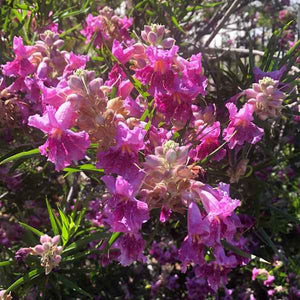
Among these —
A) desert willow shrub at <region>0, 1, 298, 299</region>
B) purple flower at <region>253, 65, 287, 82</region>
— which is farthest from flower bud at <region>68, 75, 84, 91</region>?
purple flower at <region>253, 65, 287, 82</region>

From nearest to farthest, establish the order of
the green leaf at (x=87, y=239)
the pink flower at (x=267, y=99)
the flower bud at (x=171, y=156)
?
the flower bud at (x=171, y=156)
the pink flower at (x=267, y=99)
the green leaf at (x=87, y=239)

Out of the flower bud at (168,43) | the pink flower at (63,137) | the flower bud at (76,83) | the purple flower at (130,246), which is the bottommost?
the purple flower at (130,246)

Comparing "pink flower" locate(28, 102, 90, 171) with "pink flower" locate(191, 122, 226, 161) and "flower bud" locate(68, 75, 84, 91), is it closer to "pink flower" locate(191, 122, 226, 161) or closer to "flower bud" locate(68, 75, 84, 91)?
"flower bud" locate(68, 75, 84, 91)

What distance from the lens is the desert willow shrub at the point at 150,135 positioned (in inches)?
37.1

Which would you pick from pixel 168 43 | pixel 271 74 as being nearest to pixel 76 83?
pixel 168 43

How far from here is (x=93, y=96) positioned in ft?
3.17

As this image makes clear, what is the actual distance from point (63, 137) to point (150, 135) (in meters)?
0.22

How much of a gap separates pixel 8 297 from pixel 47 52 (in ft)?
2.55

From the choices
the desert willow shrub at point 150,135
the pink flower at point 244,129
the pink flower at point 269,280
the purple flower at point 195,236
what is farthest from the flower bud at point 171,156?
the pink flower at point 269,280

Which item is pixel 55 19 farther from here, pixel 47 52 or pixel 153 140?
pixel 153 140

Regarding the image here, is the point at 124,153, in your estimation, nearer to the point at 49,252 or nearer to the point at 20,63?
the point at 49,252

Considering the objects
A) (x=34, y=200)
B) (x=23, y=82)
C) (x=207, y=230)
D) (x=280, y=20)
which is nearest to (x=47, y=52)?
(x=23, y=82)

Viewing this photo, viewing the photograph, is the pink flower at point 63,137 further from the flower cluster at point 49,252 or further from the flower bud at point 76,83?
the flower cluster at point 49,252

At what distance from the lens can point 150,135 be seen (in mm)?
1063
